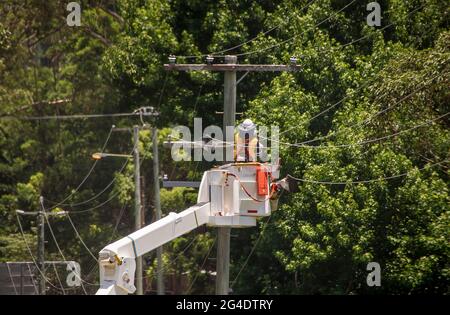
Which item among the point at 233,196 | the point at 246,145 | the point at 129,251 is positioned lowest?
the point at 129,251

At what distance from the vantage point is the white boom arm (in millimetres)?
22625

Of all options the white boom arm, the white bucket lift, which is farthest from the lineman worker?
the white boom arm

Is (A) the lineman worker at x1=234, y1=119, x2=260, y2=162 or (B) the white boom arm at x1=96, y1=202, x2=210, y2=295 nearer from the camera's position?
(B) the white boom arm at x1=96, y1=202, x2=210, y2=295

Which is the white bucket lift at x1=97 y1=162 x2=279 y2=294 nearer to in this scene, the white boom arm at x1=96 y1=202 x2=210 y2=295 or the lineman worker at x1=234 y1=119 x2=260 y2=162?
the lineman worker at x1=234 y1=119 x2=260 y2=162

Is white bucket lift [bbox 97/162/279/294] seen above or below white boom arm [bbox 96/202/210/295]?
above

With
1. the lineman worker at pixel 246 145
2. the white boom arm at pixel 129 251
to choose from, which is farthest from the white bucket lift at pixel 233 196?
the white boom arm at pixel 129 251

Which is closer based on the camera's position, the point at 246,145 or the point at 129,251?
the point at 129,251

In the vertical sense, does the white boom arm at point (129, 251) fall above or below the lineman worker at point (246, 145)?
below

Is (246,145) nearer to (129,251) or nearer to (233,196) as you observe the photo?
(233,196)

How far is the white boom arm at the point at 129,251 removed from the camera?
22625 mm

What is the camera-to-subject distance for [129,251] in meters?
23.6

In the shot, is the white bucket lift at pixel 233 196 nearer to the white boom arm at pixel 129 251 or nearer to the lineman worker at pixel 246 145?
the lineman worker at pixel 246 145

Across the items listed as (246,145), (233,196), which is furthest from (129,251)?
(246,145)

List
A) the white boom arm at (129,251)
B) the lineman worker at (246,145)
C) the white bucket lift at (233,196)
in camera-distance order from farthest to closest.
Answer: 1. the lineman worker at (246,145)
2. the white bucket lift at (233,196)
3. the white boom arm at (129,251)
